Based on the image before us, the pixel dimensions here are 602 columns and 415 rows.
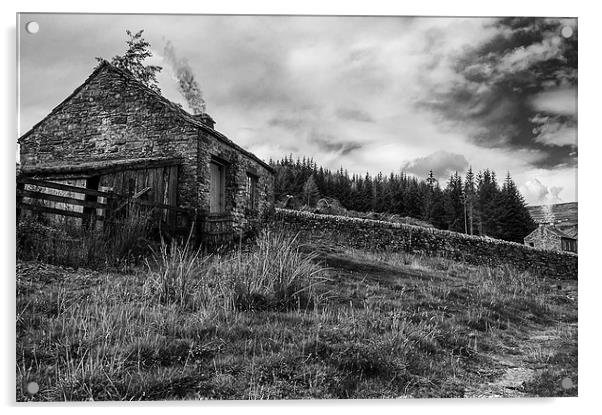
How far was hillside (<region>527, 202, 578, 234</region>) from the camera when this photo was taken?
3.74 metres

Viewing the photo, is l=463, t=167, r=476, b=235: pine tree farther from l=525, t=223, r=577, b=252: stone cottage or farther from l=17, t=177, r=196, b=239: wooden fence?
l=17, t=177, r=196, b=239: wooden fence

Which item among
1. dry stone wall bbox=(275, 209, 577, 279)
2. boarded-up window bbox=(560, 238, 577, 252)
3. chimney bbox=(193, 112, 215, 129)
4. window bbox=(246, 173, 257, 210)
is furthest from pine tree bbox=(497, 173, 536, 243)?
window bbox=(246, 173, 257, 210)

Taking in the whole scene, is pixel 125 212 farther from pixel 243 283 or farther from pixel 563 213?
pixel 563 213

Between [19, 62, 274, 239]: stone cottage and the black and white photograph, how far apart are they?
2.13 metres

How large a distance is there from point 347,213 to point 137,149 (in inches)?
157

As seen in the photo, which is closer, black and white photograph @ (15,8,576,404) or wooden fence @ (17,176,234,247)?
black and white photograph @ (15,8,576,404)

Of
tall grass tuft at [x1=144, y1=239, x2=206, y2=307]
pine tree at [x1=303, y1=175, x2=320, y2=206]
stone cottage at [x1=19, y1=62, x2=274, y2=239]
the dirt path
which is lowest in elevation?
the dirt path

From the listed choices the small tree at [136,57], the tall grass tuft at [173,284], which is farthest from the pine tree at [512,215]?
the small tree at [136,57]

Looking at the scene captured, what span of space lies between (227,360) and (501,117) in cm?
290

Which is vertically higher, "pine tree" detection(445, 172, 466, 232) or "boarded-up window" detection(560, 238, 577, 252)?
"pine tree" detection(445, 172, 466, 232)

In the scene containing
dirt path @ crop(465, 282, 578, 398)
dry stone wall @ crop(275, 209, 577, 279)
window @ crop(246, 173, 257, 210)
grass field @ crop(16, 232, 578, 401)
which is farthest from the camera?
window @ crop(246, 173, 257, 210)

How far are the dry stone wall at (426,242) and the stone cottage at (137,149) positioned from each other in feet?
5.50

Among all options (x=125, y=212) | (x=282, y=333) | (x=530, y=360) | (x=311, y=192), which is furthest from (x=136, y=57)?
(x=530, y=360)

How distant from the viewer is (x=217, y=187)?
789 cm
